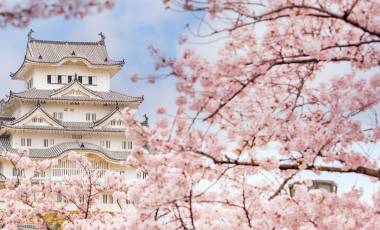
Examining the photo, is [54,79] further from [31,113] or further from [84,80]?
[31,113]

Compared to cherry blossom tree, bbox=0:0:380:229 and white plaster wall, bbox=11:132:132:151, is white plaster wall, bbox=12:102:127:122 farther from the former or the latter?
cherry blossom tree, bbox=0:0:380:229

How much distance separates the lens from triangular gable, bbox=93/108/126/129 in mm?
56188

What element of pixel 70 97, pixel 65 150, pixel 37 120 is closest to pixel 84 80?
pixel 70 97

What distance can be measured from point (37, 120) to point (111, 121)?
4259 millimetres

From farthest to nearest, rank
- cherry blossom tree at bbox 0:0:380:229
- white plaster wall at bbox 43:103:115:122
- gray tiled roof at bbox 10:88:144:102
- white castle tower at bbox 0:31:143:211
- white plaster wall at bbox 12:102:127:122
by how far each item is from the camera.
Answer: white plaster wall at bbox 43:103:115:122 < white plaster wall at bbox 12:102:127:122 < gray tiled roof at bbox 10:88:144:102 < white castle tower at bbox 0:31:143:211 < cherry blossom tree at bbox 0:0:380:229

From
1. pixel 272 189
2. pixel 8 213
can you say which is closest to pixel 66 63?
pixel 8 213

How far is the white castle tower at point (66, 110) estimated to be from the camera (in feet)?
181

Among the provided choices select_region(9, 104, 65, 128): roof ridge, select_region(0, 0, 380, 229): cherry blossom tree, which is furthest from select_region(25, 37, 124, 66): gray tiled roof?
select_region(0, 0, 380, 229): cherry blossom tree

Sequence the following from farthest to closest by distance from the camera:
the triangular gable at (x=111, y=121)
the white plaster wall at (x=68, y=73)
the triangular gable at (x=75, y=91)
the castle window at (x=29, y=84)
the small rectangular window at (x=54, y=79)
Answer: the castle window at (x=29, y=84) < the small rectangular window at (x=54, y=79) < the white plaster wall at (x=68, y=73) < the triangular gable at (x=75, y=91) < the triangular gable at (x=111, y=121)

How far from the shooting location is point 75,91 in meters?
56.9

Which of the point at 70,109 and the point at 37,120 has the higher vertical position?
the point at 70,109

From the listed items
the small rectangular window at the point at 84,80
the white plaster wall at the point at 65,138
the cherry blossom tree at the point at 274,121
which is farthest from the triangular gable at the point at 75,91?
the cherry blossom tree at the point at 274,121

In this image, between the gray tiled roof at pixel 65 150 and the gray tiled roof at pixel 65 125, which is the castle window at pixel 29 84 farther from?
the gray tiled roof at pixel 65 150

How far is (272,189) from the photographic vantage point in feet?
37.8
